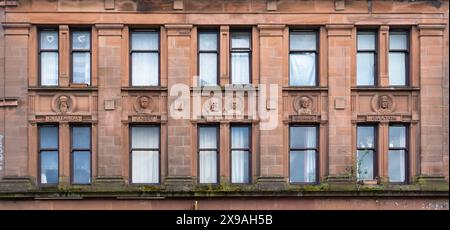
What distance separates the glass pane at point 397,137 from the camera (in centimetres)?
4028

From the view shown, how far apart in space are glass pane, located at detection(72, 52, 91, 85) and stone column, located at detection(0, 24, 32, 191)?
1552mm

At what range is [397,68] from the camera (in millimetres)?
40469

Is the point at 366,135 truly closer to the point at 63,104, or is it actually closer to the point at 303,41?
the point at 303,41

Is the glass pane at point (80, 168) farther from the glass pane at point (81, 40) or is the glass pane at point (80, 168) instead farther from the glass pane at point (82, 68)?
the glass pane at point (81, 40)

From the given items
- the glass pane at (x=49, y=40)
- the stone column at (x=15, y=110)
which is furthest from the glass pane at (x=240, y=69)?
the stone column at (x=15, y=110)

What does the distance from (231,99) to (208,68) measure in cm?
127

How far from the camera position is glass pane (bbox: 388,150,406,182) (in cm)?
4031

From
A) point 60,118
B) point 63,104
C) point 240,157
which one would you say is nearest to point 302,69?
point 240,157

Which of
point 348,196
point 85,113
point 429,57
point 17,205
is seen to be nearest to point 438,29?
point 429,57

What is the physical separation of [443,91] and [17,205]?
13957 millimetres

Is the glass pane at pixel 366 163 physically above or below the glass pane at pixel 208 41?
below

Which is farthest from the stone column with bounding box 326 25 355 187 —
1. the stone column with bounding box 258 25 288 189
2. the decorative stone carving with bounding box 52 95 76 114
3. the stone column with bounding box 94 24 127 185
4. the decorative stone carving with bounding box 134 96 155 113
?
the decorative stone carving with bounding box 52 95 76 114

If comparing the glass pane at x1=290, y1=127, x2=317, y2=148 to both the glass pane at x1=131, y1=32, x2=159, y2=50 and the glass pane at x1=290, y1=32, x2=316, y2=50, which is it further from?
the glass pane at x1=131, y1=32, x2=159, y2=50

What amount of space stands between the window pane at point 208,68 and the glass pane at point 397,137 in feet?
19.4
